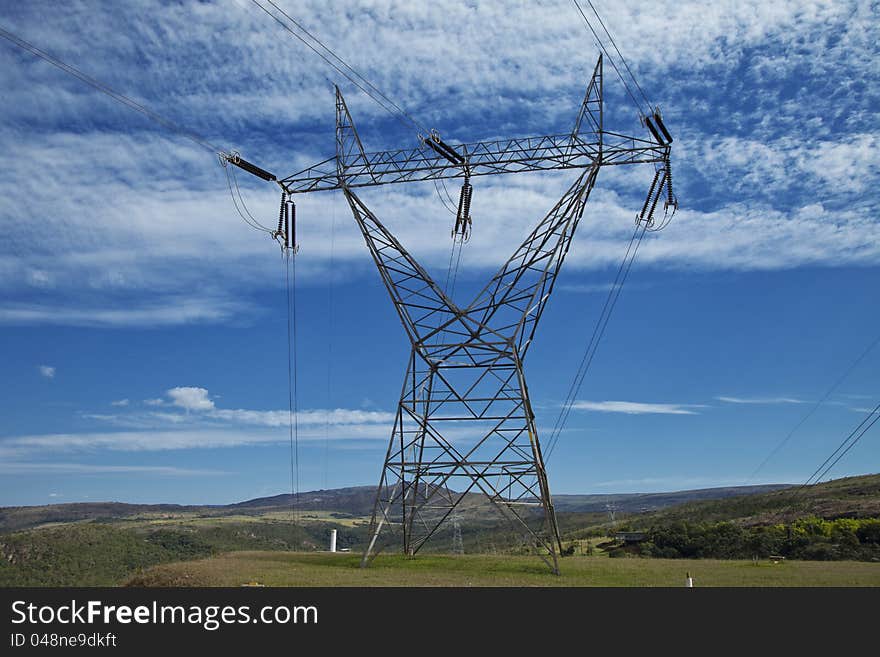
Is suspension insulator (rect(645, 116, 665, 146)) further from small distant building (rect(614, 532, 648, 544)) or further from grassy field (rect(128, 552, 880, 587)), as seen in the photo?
small distant building (rect(614, 532, 648, 544))

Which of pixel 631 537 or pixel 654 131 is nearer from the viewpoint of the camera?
pixel 654 131

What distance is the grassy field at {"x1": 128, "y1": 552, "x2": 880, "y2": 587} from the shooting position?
29219 mm

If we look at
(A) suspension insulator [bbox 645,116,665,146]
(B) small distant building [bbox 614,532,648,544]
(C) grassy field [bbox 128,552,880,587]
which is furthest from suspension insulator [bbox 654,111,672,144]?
(B) small distant building [bbox 614,532,648,544]

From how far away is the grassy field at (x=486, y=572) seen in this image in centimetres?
2922

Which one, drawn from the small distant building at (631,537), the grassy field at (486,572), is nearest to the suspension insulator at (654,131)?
the grassy field at (486,572)

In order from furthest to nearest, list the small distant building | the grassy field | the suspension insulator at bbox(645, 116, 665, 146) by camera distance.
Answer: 1. the small distant building
2. the suspension insulator at bbox(645, 116, 665, 146)
3. the grassy field

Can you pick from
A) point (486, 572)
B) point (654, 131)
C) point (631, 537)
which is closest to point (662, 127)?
point (654, 131)

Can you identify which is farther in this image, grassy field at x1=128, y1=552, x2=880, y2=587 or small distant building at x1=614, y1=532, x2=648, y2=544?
small distant building at x1=614, y1=532, x2=648, y2=544

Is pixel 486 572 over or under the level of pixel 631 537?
under

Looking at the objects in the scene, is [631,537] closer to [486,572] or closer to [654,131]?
[486,572]

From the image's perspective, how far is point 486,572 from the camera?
3403 cm

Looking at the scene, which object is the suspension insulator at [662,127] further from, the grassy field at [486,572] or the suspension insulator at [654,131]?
the grassy field at [486,572]

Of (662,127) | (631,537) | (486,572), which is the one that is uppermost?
(662,127)
